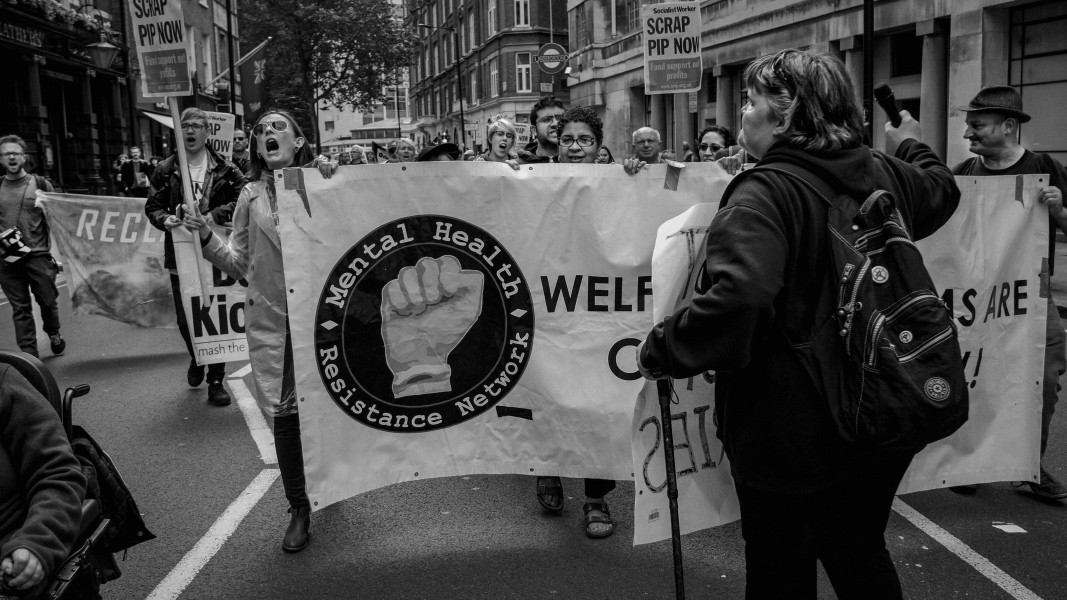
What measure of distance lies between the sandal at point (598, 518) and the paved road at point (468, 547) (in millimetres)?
47

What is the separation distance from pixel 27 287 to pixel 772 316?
789 cm

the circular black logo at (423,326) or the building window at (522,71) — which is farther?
the building window at (522,71)

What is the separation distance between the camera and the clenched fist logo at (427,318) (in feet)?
12.8

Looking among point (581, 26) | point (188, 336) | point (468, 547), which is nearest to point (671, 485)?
point (468, 547)

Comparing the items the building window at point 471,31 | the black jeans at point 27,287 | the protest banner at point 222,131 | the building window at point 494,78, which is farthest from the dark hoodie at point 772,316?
the building window at point 471,31

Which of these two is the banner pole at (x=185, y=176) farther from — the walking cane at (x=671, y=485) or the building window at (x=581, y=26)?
the building window at (x=581, y=26)

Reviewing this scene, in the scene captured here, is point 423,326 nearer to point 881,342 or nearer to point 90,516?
point 90,516

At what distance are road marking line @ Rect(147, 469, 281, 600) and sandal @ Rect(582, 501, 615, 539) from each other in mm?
1602

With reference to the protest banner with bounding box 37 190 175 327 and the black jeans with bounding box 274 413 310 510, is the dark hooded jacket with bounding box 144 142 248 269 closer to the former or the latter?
the protest banner with bounding box 37 190 175 327

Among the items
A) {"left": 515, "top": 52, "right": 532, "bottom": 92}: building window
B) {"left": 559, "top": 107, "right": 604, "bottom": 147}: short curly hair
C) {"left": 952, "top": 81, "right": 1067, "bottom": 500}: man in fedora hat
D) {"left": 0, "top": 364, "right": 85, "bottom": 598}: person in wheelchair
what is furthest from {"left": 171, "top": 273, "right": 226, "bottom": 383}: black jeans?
{"left": 515, "top": 52, "right": 532, "bottom": 92}: building window

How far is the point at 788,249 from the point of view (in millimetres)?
2355

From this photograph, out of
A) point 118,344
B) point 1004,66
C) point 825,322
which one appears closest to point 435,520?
point 825,322

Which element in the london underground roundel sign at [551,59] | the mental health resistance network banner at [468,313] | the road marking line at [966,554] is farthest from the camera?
the london underground roundel sign at [551,59]

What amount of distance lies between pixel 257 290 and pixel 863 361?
2.74 m
